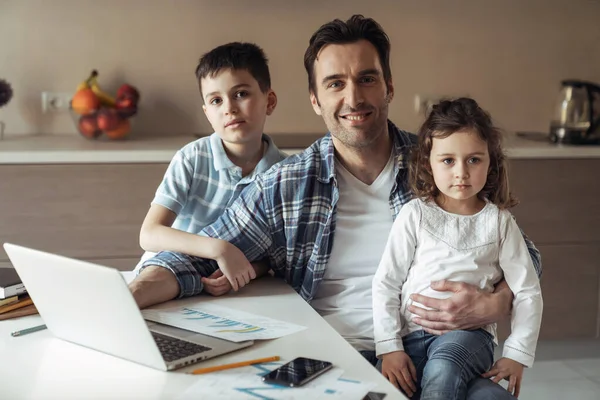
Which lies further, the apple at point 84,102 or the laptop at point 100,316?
the apple at point 84,102

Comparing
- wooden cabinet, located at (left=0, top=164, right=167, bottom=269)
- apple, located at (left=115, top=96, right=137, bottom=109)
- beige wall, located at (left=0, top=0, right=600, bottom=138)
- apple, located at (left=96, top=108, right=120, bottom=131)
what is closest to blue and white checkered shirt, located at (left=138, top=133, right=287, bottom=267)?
wooden cabinet, located at (left=0, top=164, right=167, bottom=269)

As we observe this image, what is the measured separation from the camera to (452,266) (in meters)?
1.65

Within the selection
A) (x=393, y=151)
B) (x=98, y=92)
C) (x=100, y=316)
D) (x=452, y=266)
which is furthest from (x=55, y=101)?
(x=100, y=316)

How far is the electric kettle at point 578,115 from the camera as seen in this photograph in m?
3.37

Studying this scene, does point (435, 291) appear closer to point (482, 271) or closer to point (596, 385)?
point (482, 271)

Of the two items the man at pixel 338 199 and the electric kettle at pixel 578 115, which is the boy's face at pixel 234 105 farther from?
the electric kettle at pixel 578 115

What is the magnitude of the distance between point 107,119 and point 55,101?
39cm

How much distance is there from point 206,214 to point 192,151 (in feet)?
0.55

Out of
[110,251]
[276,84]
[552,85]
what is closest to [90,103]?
[110,251]

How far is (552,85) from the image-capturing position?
3.84 meters

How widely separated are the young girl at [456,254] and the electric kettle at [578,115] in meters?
1.80

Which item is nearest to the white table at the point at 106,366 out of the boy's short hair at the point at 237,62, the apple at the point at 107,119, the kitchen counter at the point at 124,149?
the boy's short hair at the point at 237,62

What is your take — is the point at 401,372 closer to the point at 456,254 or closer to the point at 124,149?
the point at 456,254

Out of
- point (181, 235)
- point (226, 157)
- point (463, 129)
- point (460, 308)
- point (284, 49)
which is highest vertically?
point (284, 49)
